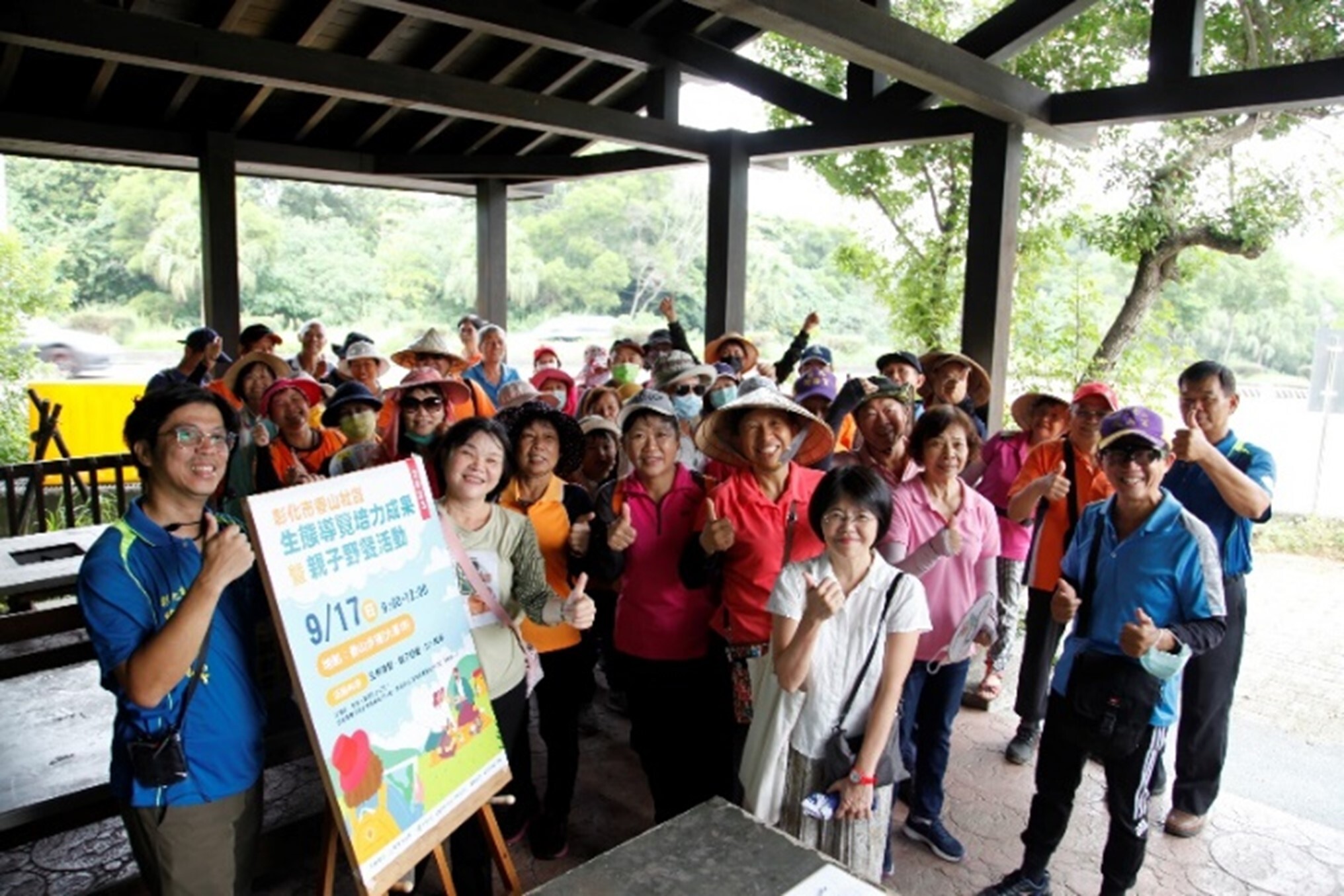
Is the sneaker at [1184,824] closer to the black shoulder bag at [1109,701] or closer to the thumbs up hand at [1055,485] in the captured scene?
the black shoulder bag at [1109,701]

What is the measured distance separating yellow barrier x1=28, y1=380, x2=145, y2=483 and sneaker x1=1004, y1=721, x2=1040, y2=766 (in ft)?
35.2

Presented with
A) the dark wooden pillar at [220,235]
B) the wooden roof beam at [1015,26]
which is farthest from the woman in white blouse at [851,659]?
the dark wooden pillar at [220,235]

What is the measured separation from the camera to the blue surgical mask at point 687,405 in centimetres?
399

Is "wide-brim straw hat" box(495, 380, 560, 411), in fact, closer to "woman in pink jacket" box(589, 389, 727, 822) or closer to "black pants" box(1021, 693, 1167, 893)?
"woman in pink jacket" box(589, 389, 727, 822)

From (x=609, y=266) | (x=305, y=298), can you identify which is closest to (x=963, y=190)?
(x=609, y=266)

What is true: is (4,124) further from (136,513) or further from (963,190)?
(963,190)

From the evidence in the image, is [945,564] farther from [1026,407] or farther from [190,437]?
[190,437]

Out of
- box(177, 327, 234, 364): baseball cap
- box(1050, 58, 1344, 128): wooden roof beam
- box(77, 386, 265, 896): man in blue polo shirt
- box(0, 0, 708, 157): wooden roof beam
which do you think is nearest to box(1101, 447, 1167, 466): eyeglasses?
A: box(77, 386, 265, 896): man in blue polo shirt

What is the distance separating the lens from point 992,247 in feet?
17.5

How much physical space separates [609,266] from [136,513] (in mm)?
30220

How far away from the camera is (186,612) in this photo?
1811mm

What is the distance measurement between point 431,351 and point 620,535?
106 inches

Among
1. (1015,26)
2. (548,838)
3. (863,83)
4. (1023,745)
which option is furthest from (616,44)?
(548,838)

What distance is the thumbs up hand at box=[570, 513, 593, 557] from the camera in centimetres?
283
